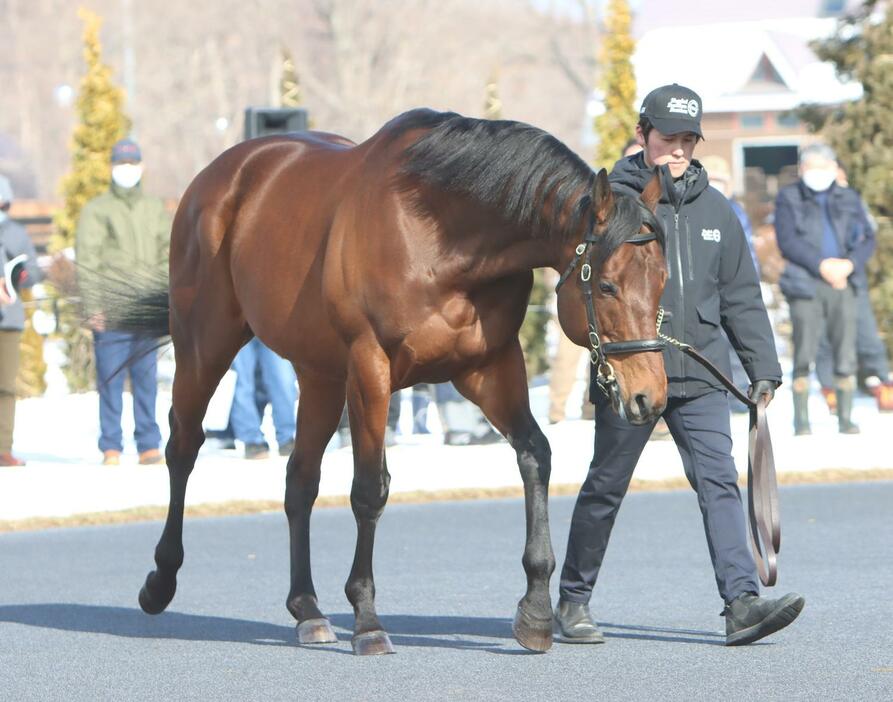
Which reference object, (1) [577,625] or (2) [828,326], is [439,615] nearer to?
(1) [577,625]

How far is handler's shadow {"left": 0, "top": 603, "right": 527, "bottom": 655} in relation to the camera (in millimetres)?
7297

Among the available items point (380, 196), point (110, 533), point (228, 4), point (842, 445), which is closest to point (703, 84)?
point (228, 4)

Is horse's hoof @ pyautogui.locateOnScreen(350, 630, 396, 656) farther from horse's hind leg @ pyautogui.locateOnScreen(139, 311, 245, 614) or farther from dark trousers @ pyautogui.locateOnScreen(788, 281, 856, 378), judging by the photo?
dark trousers @ pyautogui.locateOnScreen(788, 281, 856, 378)

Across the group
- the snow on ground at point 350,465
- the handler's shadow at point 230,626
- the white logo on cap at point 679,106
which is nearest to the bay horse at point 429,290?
the handler's shadow at point 230,626

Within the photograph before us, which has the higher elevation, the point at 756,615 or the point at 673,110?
the point at 673,110

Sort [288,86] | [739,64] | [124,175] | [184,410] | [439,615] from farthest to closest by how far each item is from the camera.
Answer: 1. [739,64]
2. [288,86]
3. [124,175]
4. [184,410]
5. [439,615]

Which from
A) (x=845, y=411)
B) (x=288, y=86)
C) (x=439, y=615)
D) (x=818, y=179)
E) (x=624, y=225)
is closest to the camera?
(x=624, y=225)

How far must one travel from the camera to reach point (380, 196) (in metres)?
7.11

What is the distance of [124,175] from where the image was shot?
46.1ft

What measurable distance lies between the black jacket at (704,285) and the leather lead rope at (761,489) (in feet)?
0.27

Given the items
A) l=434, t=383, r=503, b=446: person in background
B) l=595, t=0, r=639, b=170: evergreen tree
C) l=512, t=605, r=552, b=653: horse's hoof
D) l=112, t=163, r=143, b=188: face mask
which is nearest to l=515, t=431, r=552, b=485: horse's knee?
l=512, t=605, r=552, b=653: horse's hoof

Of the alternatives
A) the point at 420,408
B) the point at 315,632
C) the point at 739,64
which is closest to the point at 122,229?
the point at 420,408

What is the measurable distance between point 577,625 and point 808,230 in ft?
26.0

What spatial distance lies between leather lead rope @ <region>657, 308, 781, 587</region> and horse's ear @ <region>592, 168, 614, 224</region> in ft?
2.11
